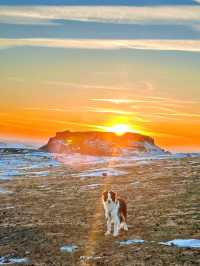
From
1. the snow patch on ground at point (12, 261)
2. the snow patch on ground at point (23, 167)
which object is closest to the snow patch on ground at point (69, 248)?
the snow patch on ground at point (12, 261)

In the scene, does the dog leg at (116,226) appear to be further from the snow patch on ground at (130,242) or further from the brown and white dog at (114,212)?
the snow patch on ground at (130,242)

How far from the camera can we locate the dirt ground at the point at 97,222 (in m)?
21.8

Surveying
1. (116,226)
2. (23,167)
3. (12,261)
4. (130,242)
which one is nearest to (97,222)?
(116,226)

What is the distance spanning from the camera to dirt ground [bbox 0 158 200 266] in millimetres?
21828

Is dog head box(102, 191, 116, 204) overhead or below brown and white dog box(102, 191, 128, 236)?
overhead

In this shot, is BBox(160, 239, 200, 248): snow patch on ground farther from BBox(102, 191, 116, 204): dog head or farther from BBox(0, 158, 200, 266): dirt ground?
BBox(102, 191, 116, 204): dog head

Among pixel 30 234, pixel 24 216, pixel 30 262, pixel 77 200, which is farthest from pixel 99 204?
pixel 30 262

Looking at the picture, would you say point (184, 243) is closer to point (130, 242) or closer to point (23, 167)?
point (130, 242)

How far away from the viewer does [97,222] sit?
103ft

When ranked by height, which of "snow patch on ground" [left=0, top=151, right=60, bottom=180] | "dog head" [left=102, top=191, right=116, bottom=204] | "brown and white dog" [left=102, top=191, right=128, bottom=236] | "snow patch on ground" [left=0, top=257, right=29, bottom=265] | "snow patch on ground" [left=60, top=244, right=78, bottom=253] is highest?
"snow patch on ground" [left=0, top=151, right=60, bottom=180]

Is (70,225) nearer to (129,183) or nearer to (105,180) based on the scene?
(129,183)

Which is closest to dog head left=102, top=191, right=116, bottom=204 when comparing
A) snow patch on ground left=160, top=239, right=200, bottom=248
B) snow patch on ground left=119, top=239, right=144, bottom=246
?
snow patch on ground left=119, top=239, right=144, bottom=246

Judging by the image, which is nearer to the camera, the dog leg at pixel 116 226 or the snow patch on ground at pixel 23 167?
the dog leg at pixel 116 226

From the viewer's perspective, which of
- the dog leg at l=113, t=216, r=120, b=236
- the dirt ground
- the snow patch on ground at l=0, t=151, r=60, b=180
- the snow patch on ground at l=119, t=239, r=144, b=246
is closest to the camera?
the dirt ground
